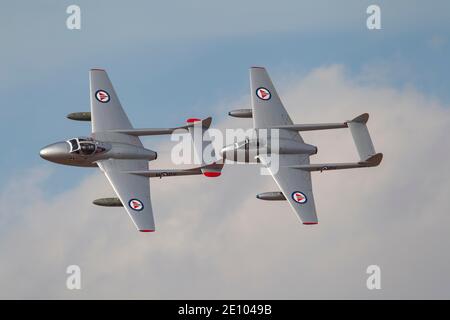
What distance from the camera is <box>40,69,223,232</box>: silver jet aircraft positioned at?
264 ft

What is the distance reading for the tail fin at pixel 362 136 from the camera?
83.4 meters

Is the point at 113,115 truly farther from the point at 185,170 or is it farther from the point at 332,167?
the point at 332,167

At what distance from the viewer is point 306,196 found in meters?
81.5

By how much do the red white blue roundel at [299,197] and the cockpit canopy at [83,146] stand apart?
1565 centimetres

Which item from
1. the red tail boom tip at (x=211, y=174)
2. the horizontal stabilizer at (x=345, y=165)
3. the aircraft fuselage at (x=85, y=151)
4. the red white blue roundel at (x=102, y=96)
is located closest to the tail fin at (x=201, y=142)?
the red tail boom tip at (x=211, y=174)

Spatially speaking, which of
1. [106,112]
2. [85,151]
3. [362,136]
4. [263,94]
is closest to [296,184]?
[362,136]

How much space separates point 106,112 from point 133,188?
7.57 meters

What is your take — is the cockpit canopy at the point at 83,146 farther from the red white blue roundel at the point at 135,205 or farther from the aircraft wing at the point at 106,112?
the red white blue roundel at the point at 135,205

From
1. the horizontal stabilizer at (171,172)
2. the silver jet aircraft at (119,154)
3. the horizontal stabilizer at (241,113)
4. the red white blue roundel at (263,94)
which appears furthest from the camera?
the horizontal stabilizer at (241,113)

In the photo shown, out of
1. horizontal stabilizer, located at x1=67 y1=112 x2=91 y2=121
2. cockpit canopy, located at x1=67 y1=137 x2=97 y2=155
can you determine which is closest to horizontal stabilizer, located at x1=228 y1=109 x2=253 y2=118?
horizontal stabilizer, located at x1=67 y1=112 x2=91 y2=121

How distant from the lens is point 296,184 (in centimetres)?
8194

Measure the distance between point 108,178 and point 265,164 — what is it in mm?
12121

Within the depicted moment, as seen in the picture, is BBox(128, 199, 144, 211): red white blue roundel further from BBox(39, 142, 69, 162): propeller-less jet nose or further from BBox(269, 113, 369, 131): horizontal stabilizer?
BBox(269, 113, 369, 131): horizontal stabilizer

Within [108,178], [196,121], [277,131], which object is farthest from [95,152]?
[277,131]
